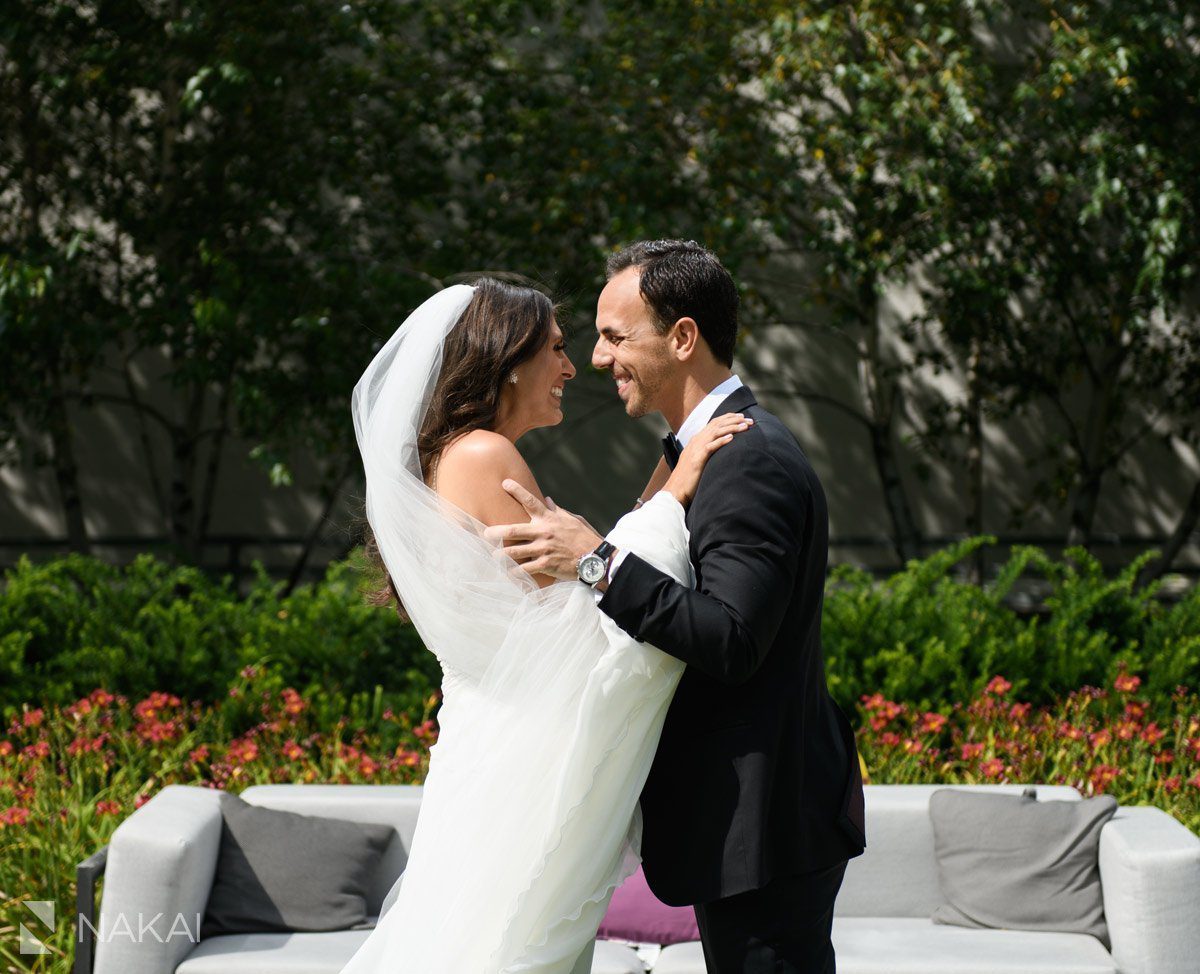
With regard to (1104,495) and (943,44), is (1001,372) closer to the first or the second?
(1104,495)

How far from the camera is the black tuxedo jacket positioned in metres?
2.37

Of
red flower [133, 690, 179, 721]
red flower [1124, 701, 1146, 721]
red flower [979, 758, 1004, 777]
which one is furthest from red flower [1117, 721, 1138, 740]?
red flower [133, 690, 179, 721]

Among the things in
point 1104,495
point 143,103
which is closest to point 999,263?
point 1104,495

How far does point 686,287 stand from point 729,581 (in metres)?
0.62

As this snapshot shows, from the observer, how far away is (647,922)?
442 centimetres

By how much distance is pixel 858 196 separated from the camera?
830cm

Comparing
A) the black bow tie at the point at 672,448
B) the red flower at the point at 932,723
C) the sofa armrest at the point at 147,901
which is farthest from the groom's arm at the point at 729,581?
the red flower at the point at 932,723

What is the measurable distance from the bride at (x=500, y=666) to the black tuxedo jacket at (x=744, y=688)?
7 cm

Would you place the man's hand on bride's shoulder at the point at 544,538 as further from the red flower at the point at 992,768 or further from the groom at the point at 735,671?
the red flower at the point at 992,768

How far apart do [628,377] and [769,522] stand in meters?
0.48

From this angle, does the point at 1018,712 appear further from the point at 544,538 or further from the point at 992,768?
the point at 544,538

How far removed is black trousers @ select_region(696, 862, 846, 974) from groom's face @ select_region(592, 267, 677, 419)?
902mm

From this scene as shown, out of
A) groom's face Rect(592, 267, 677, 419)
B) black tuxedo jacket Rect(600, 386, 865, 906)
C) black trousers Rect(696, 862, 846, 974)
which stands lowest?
black trousers Rect(696, 862, 846, 974)

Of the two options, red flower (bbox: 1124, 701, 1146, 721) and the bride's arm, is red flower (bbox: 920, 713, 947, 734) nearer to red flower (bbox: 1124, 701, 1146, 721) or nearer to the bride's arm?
red flower (bbox: 1124, 701, 1146, 721)
